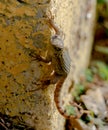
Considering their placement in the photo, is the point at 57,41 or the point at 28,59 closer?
the point at 57,41

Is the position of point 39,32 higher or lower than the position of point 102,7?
higher

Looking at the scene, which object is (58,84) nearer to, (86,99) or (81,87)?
(86,99)

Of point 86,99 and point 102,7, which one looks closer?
point 86,99

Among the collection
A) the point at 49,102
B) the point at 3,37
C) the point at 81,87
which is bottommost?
the point at 81,87

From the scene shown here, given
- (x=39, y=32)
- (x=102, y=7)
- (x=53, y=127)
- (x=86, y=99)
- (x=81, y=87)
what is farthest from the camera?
(x=102, y=7)

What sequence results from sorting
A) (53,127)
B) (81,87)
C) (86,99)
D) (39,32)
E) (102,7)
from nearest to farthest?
(39,32), (53,127), (86,99), (81,87), (102,7)

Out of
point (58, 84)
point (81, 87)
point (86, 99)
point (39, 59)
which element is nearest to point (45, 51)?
point (39, 59)

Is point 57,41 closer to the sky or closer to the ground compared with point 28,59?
closer to the sky
